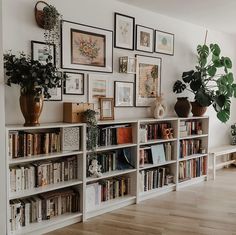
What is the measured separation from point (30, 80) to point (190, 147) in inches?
113

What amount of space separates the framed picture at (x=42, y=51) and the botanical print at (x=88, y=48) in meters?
0.26

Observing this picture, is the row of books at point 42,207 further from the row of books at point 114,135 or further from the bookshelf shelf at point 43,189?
the row of books at point 114,135

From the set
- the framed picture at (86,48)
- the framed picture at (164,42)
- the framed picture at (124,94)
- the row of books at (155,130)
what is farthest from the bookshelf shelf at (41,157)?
the framed picture at (164,42)

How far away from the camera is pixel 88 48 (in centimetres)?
363

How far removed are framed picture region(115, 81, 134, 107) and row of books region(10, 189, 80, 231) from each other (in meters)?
1.30

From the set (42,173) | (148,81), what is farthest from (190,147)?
(42,173)

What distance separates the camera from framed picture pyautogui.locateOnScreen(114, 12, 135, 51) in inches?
155

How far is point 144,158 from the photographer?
412cm

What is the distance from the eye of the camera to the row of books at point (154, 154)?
4.04 m

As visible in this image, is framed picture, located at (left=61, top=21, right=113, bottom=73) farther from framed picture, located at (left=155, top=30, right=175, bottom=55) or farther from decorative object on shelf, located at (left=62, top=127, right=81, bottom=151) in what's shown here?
framed picture, located at (left=155, top=30, right=175, bottom=55)

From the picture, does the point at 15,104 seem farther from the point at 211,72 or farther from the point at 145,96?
the point at 211,72

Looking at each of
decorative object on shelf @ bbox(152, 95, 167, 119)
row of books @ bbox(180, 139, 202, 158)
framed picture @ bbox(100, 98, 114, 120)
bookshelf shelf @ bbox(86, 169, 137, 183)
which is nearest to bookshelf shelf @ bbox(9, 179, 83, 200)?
bookshelf shelf @ bbox(86, 169, 137, 183)

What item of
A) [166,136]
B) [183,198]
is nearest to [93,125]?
[166,136]

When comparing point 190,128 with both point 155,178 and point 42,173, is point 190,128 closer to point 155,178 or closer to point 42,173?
point 155,178
